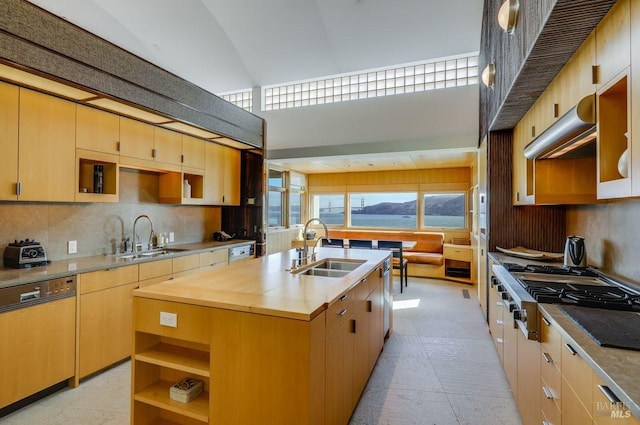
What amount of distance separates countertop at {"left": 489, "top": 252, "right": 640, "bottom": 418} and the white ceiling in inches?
157

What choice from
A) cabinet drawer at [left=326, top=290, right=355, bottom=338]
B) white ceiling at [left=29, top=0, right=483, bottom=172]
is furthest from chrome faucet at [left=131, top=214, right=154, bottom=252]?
white ceiling at [left=29, top=0, right=483, bottom=172]

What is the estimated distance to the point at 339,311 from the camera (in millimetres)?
1761

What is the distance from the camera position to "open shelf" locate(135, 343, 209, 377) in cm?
161

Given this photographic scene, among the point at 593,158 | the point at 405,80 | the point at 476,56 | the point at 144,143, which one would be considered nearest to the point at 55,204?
the point at 144,143

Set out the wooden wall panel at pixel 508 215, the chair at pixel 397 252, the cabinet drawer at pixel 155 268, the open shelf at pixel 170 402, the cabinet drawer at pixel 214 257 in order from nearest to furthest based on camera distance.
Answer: the open shelf at pixel 170 402 < the cabinet drawer at pixel 155 268 < the wooden wall panel at pixel 508 215 < the cabinet drawer at pixel 214 257 < the chair at pixel 397 252

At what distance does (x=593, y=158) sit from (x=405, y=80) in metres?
3.19

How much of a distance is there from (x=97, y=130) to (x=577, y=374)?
144 inches

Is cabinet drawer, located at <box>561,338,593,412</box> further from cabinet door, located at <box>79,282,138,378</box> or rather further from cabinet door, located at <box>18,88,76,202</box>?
cabinet door, located at <box>18,88,76,202</box>

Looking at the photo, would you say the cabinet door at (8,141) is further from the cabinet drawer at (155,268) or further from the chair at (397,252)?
the chair at (397,252)

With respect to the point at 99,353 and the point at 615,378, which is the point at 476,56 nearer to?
the point at 615,378

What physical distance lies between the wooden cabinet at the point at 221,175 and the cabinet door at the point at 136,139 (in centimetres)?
92

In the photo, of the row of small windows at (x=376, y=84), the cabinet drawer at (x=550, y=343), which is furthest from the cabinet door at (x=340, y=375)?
the row of small windows at (x=376, y=84)

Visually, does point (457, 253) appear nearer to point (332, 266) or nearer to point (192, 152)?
point (332, 266)

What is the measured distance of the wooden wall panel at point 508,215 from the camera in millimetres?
A: 3201
